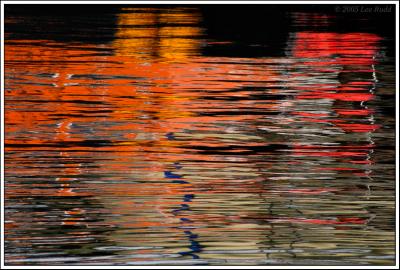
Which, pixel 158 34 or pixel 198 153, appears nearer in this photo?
pixel 198 153

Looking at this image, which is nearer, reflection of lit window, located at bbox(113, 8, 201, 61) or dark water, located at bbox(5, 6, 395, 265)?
dark water, located at bbox(5, 6, 395, 265)

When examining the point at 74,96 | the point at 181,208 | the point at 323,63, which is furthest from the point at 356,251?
the point at 323,63

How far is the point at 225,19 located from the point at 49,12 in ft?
7.85

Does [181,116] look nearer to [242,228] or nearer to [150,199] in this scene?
[150,199]

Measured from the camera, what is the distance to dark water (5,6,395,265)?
3854 mm

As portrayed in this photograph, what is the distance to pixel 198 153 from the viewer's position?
4965mm

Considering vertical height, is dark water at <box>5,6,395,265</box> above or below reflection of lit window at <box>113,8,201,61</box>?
below

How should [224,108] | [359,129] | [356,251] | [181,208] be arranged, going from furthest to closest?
[224,108], [359,129], [181,208], [356,251]

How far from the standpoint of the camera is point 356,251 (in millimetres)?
3785

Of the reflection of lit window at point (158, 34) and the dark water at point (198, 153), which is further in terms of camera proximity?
the reflection of lit window at point (158, 34)

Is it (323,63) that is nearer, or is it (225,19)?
(323,63)

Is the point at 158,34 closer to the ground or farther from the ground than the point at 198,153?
farther from the ground

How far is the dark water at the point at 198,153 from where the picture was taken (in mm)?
3854

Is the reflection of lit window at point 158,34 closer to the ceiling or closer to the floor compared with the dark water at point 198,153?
closer to the ceiling
